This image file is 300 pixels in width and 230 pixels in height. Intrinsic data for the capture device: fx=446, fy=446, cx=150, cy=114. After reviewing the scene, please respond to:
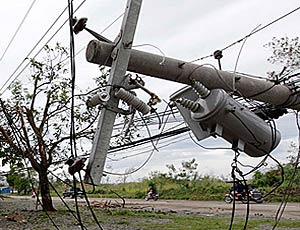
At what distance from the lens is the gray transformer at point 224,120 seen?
1.85 m

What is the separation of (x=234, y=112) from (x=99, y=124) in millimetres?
616

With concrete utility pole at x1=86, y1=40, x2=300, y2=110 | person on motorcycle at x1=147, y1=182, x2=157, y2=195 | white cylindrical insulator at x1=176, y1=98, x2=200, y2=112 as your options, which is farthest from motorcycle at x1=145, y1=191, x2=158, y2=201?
white cylindrical insulator at x1=176, y1=98, x2=200, y2=112

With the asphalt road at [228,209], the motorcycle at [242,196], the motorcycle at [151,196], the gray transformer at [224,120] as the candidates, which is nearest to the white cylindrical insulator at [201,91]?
the gray transformer at [224,120]

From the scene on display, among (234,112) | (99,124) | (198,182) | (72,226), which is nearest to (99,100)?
(99,124)

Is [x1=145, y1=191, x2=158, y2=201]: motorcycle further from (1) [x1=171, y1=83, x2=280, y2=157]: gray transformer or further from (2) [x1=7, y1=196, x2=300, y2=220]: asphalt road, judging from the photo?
(1) [x1=171, y1=83, x2=280, y2=157]: gray transformer

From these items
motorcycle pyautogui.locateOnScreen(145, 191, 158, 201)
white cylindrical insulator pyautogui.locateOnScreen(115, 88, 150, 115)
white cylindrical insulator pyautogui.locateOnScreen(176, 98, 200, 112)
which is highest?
motorcycle pyautogui.locateOnScreen(145, 191, 158, 201)

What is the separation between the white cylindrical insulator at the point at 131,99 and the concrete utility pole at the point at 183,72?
0.14 m

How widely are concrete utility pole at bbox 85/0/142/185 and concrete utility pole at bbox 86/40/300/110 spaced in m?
0.05

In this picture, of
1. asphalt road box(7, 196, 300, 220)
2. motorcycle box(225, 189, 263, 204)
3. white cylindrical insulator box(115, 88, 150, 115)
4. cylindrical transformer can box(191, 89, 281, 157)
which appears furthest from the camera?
asphalt road box(7, 196, 300, 220)

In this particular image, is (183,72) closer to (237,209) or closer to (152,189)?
(237,209)

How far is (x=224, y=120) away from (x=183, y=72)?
1.18ft

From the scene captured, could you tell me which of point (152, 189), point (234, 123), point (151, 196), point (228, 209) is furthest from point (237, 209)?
point (234, 123)

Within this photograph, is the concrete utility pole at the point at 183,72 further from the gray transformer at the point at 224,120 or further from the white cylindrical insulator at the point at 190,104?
the white cylindrical insulator at the point at 190,104

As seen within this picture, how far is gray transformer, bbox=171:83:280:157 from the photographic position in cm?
185
